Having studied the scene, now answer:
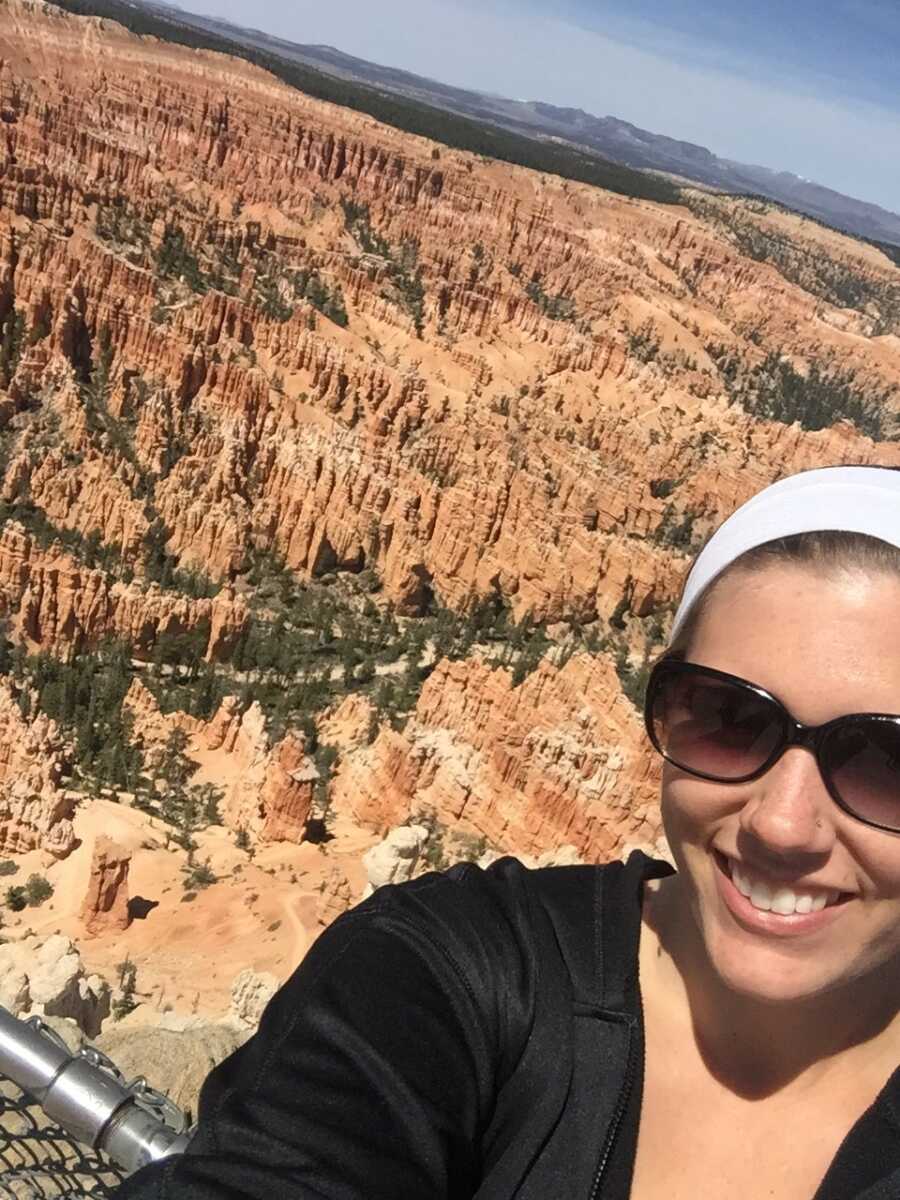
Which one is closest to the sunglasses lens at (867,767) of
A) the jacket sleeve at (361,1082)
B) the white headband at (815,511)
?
the white headband at (815,511)

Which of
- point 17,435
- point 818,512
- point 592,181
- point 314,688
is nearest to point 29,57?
point 17,435

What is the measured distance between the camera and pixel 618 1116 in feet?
5.02

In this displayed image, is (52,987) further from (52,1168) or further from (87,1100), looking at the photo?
(87,1100)

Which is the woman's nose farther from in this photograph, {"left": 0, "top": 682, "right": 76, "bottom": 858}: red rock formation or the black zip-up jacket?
{"left": 0, "top": 682, "right": 76, "bottom": 858}: red rock formation

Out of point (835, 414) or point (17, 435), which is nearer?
point (17, 435)

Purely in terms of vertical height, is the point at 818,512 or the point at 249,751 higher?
the point at 818,512

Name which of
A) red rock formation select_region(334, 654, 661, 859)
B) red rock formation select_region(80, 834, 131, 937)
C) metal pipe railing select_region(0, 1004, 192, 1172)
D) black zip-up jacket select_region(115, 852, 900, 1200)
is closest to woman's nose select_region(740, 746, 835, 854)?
black zip-up jacket select_region(115, 852, 900, 1200)

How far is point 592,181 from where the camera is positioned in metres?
100

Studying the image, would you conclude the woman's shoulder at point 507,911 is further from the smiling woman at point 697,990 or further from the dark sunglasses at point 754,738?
the dark sunglasses at point 754,738

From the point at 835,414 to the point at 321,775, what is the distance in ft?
173

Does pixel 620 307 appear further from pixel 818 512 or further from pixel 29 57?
pixel 818 512

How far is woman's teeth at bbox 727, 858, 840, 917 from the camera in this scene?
1475mm

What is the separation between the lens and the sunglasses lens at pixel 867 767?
142 cm

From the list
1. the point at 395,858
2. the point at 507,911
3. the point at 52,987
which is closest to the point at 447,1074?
the point at 507,911
